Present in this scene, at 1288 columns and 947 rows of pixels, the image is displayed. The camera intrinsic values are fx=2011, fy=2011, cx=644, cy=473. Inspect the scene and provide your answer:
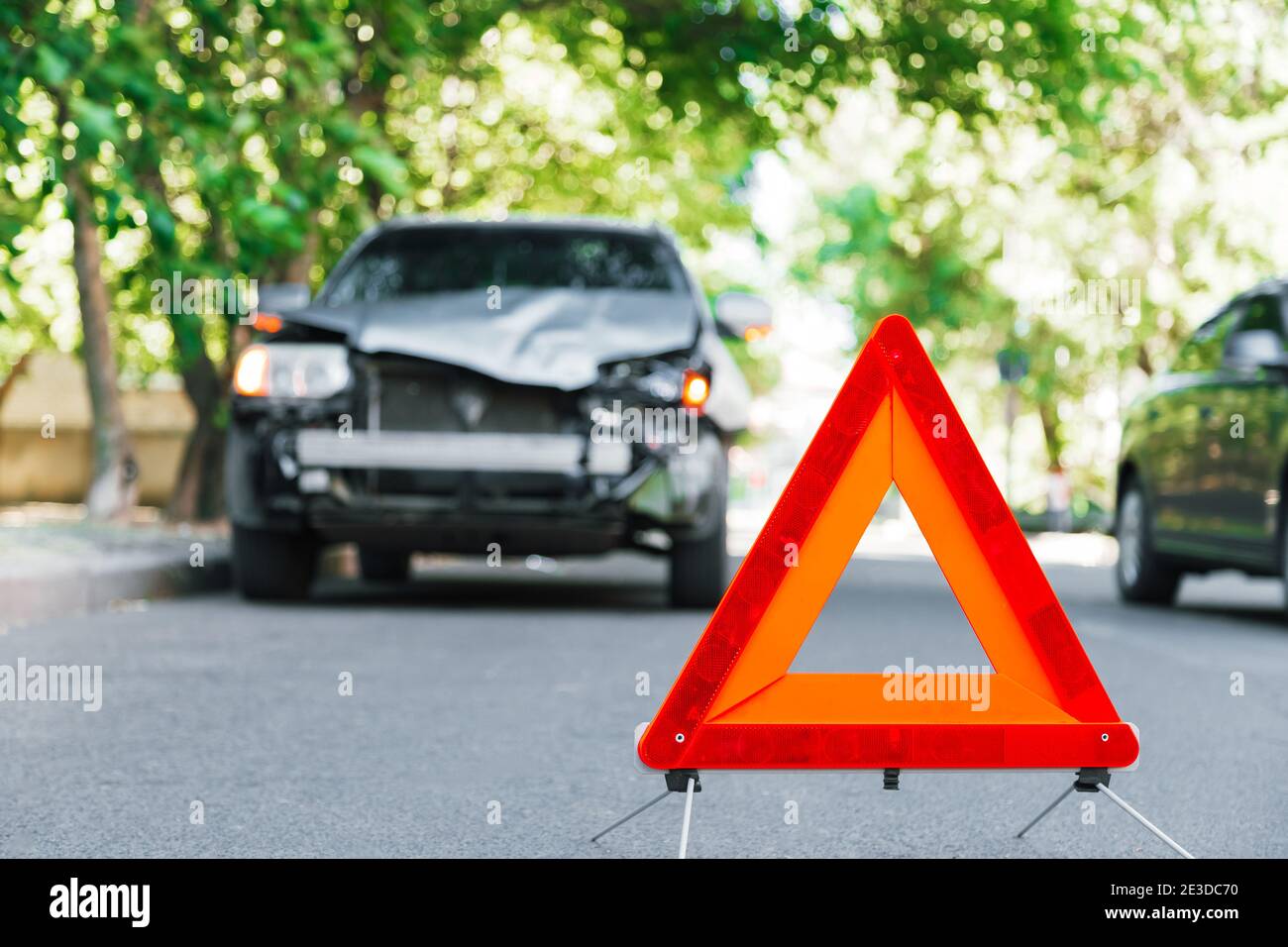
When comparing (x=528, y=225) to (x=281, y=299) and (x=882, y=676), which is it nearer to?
(x=281, y=299)

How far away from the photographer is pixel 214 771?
5.20 m

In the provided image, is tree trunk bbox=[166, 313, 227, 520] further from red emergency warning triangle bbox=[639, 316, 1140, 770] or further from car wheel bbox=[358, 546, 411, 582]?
red emergency warning triangle bbox=[639, 316, 1140, 770]

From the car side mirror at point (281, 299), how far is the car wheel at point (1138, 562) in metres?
5.11

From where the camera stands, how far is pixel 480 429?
9.37m

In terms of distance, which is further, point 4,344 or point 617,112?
Answer: point 4,344

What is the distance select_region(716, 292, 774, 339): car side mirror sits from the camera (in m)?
10.3

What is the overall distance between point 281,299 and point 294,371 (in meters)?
0.64

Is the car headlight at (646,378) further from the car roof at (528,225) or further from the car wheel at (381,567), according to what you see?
the car wheel at (381,567)

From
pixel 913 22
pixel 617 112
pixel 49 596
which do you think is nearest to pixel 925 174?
pixel 617 112

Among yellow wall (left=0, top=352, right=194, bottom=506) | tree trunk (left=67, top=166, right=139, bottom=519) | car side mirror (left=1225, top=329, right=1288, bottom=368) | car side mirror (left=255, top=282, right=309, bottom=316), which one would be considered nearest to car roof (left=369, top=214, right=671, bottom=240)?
car side mirror (left=255, top=282, right=309, bottom=316)

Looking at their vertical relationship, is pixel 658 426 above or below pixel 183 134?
below

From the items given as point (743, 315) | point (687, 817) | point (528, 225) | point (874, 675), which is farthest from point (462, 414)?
point (687, 817)
